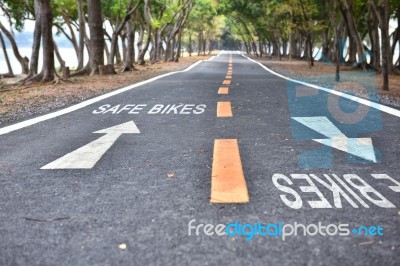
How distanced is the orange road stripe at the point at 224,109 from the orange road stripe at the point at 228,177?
7.65 feet

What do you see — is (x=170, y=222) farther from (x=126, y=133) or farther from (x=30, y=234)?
(x=126, y=133)

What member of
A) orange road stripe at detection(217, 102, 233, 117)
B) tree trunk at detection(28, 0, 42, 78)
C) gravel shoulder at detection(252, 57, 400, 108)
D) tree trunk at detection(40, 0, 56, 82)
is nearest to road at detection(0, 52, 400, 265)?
orange road stripe at detection(217, 102, 233, 117)

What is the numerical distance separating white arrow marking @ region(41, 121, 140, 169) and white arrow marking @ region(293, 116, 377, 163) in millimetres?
2173

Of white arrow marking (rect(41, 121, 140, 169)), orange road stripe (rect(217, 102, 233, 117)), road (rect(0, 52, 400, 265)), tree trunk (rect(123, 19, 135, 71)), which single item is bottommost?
road (rect(0, 52, 400, 265))

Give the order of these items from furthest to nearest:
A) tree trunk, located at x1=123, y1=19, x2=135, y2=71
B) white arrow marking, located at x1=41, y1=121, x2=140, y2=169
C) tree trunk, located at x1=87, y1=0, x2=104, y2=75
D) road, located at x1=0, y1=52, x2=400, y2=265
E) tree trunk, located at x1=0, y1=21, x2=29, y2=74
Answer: tree trunk, located at x1=0, y1=21, x2=29, y2=74, tree trunk, located at x1=123, y1=19, x2=135, y2=71, tree trunk, located at x1=87, y1=0, x2=104, y2=75, white arrow marking, located at x1=41, y1=121, x2=140, y2=169, road, located at x1=0, y1=52, x2=400, y2=265

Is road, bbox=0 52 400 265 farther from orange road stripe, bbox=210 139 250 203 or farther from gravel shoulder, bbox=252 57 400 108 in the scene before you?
gravel shoulder, bbox=252 57 400 108

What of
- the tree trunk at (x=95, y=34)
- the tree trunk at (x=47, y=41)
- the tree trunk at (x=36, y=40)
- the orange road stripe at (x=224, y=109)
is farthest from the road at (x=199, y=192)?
the tree trunk at (x=95, y=34)

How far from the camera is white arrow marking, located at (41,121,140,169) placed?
11.8ft

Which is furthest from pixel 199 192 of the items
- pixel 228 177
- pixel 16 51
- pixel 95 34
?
pixel 16 51

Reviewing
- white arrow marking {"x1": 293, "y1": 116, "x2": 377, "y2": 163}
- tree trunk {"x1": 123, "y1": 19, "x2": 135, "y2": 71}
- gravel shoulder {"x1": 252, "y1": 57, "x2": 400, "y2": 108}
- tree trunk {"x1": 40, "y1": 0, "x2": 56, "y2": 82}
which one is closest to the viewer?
white arrow marking {"x1": 293, "y1": 116, "x2": 377, "y2": 163}

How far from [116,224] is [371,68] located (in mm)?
23659

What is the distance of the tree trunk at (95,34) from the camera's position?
19281 millimetres

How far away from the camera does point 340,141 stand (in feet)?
14.6

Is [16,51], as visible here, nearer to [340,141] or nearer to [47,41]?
[47,41]
